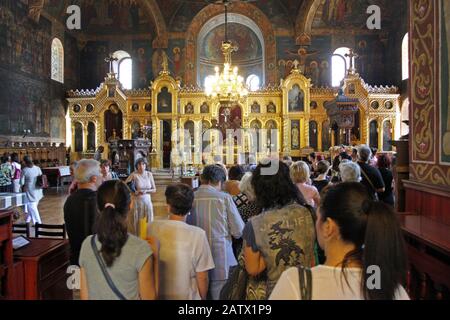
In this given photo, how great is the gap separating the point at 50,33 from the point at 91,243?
20549 mm

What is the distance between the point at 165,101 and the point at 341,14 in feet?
38.6

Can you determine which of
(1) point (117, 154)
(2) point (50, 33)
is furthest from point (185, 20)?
(1) point (117, 154)

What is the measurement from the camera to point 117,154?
580 inches

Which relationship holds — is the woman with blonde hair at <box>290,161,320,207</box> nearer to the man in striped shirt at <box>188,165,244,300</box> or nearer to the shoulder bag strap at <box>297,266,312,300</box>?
the man in striped shirt at <box>188,165,244,300</box>

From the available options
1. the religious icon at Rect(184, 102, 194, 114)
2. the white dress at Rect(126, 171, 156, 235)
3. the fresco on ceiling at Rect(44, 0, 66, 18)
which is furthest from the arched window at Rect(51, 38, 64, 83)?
the white dress at Rect(126, 171, 156, 235)

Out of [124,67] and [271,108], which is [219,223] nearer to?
[271,108]

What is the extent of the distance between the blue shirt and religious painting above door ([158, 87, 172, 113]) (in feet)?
59.1

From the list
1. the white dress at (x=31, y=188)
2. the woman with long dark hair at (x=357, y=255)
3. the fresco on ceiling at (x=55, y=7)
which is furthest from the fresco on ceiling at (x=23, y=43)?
the woman with long dark hair at (x=357, y=255)

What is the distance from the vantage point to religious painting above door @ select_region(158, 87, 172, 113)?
20.9 metres

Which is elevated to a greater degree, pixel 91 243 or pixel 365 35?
pixel 365 35

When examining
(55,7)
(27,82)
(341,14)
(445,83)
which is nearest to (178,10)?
(55,7)

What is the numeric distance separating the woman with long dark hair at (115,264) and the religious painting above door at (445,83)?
118 inches

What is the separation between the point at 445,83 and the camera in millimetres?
3557

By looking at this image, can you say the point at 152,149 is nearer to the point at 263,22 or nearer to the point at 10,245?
the point at 263,22
